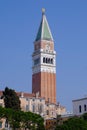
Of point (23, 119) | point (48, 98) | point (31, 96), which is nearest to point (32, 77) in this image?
point (48, 98)

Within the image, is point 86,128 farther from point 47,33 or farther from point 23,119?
point 47,33

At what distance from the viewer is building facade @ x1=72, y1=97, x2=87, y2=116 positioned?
76.3 metres

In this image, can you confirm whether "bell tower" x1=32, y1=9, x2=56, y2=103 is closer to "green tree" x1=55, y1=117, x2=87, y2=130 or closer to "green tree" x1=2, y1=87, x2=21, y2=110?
"green tree" x1=2, y1=87, x2=21, y2=110

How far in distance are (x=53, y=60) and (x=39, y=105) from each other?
70.5ft

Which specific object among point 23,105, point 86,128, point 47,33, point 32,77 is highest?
point 47,33

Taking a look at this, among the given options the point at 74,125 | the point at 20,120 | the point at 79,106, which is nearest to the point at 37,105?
the point at 79,106

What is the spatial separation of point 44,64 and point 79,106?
141ft

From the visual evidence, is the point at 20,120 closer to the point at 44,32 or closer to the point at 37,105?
the point at 37,105

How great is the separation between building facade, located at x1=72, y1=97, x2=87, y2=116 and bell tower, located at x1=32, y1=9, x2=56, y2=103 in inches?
1372

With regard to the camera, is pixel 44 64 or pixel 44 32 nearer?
pixel 44 64

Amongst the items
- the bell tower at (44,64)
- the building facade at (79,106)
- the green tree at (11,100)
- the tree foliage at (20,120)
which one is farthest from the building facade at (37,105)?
the tree foliage at (20,120)

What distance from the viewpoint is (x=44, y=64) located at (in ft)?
392

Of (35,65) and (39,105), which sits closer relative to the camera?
(39,105)

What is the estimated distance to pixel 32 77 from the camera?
123 m
